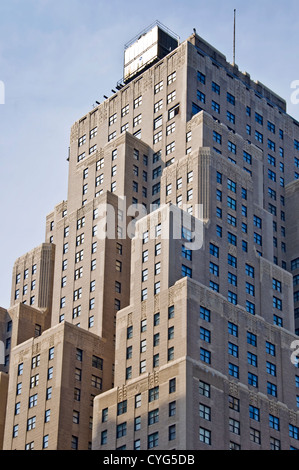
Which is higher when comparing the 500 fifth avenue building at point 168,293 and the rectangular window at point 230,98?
the rectangular window at point 230,98

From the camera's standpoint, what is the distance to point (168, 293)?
158625 millimetres

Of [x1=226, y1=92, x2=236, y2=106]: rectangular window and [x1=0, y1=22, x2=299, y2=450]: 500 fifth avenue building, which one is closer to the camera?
[x1=0, y1=22, x2=299, y2=450]: 500 fifth avenue building

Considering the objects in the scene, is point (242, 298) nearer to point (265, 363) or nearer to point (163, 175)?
point (265, 363)

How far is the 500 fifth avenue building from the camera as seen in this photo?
154 meters

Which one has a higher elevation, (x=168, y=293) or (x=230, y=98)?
(x=230, y=98)

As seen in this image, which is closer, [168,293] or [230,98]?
[168,293]

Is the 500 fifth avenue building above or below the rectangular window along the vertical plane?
below

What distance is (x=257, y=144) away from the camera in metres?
198

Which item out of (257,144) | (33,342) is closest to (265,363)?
(33,342)

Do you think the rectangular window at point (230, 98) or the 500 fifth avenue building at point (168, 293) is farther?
the rectangular window at point (230, 98)

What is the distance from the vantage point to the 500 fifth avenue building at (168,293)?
6053 inches
